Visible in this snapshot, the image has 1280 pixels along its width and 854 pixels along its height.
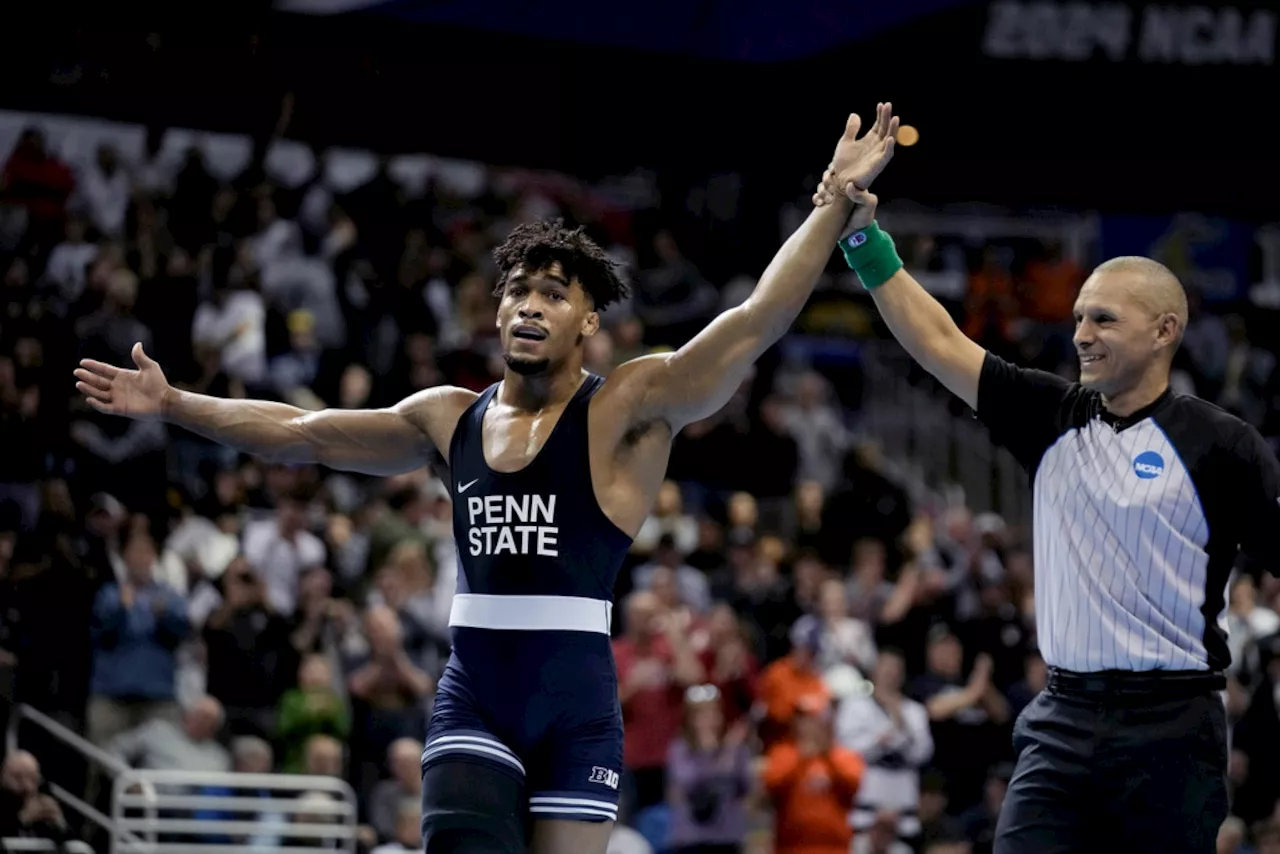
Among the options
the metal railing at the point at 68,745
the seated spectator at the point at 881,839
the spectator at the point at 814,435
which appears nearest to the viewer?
the metal railing at the point at 68,745

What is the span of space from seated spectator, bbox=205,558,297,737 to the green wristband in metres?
7.24

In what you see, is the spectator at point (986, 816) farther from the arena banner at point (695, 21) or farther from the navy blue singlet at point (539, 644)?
the navy blue singlet at point (539, 644)

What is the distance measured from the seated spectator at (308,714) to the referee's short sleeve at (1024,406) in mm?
7203

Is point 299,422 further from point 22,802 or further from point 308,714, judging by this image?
point 308,714

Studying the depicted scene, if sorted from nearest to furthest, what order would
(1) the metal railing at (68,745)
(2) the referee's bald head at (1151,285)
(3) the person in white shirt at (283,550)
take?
(2) the referee's bald head at (1151,285) < (1) the metal railing at (68,745) < (3) the person in white shirt at (283,550)

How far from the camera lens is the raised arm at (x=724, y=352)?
6.44 meters

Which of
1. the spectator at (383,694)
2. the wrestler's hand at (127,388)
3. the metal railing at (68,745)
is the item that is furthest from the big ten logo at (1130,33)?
the wrestler's hand at (127,388)

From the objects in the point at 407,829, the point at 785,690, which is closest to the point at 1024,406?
the point at 407,829

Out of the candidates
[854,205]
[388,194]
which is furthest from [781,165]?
[854,205]


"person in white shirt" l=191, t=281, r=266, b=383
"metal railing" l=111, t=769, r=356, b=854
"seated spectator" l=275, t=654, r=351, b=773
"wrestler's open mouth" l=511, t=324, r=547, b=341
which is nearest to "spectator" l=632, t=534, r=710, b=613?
"seated spectator" l=275, t=654, r=351, b=773

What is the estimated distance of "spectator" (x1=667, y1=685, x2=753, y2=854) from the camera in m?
13.1

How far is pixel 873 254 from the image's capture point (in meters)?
6.79

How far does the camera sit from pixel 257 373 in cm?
1586

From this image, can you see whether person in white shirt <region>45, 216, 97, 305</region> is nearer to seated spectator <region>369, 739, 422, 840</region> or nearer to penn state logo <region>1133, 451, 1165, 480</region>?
seated spectator <region>369, 739, 422, 840</region>
